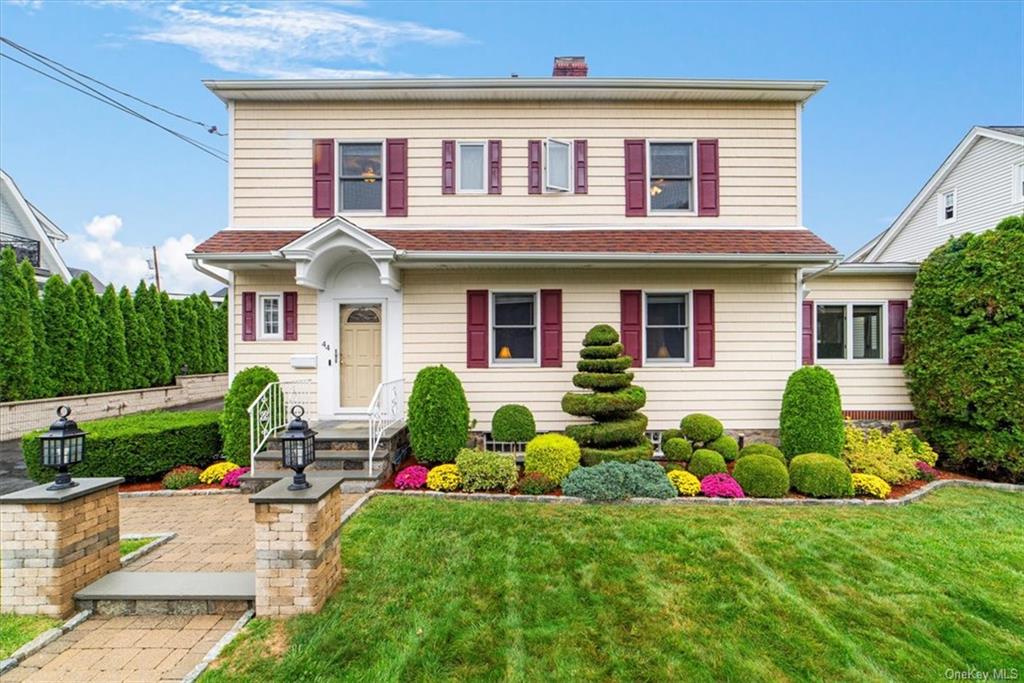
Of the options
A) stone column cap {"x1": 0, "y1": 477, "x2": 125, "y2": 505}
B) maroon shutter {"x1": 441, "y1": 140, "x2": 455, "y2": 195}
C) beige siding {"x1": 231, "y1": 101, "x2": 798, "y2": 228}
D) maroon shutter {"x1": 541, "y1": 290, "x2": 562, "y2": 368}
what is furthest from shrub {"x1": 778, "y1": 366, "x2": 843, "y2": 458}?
stone column cap {"x1": 0, "y1": 477, "x2": 125, "y2": 505}

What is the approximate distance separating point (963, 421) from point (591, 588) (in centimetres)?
825

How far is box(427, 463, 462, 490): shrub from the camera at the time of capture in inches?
263

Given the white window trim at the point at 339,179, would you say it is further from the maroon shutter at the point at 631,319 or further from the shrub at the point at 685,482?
the shrub at the point at 685,482

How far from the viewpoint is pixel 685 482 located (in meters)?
6.64

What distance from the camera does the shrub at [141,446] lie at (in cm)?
669

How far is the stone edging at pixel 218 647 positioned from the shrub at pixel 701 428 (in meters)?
6.57

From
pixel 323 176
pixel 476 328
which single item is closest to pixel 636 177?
pixel 476 328

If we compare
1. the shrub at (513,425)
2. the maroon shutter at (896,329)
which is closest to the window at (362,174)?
the shrub at (513,425)

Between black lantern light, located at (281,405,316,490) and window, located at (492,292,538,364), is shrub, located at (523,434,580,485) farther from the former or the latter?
black lantern light, located at (281,405,316,490)

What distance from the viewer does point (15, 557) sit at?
3545 mm

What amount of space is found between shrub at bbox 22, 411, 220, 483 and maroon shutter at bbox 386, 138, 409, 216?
4.97 meters

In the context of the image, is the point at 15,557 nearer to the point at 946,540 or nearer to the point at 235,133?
the point at 235,133

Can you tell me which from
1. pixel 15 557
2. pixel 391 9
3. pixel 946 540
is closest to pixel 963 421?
pixel 946 540

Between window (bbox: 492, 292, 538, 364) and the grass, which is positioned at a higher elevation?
window (bbox: 492, 292, 538, 364)
